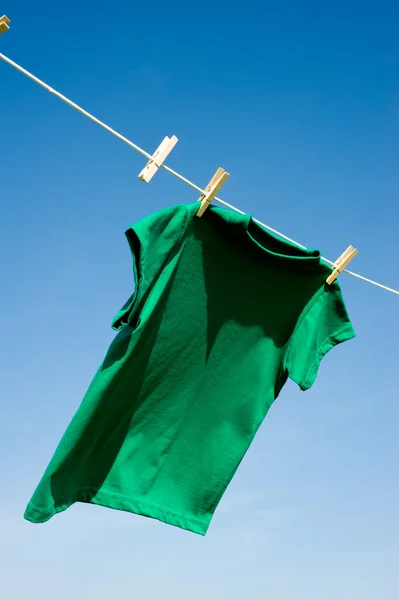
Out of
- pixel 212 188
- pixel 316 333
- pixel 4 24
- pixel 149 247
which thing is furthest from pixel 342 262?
pixel 4 24

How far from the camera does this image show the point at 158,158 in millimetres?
3219

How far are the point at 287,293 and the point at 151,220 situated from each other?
862 millimetres

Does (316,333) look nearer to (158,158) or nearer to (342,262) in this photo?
(342,262)

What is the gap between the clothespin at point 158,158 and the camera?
3.19 meters

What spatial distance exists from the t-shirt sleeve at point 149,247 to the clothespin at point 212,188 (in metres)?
0.09

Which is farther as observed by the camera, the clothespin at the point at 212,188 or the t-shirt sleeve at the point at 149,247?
the clothespin at the point at 212,188

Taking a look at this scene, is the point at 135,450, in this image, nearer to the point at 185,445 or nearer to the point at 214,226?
the point at 185,445

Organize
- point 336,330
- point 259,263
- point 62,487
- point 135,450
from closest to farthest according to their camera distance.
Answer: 1. point 62,487
2. point 135,450
3. point 259,263
4. point 336,330

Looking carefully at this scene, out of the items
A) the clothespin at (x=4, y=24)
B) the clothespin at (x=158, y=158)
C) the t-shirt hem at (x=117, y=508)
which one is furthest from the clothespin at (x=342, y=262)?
the clothespin at (x=4, y=24)

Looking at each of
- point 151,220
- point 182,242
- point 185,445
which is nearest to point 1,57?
point 151,220

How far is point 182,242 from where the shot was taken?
346 centimetres

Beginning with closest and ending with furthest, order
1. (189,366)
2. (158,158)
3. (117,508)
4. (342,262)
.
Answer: (158,158), (117,508), (189,366), (342,262)

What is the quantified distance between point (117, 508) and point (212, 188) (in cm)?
142

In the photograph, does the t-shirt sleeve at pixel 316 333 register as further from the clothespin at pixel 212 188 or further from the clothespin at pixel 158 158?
the clothespin at pixel 158 158
